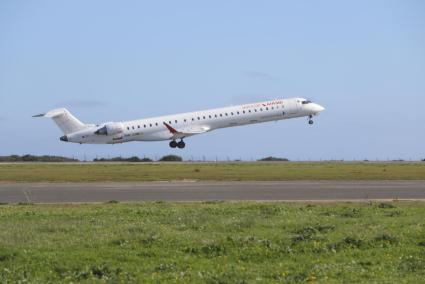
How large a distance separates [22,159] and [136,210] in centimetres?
6827

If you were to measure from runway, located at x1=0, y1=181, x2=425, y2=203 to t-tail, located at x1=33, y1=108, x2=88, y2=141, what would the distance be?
121ft

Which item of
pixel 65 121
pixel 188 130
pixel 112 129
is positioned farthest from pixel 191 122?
pixel 65 121

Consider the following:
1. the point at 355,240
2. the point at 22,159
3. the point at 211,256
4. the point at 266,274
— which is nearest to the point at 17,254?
the point at 211,256

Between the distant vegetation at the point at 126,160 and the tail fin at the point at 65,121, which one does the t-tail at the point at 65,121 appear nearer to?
the tail fin at the point at 65,121

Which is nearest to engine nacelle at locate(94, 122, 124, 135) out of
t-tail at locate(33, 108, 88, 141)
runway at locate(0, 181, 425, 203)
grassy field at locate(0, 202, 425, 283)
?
t-tail at locate(33, 108, 88, 141)

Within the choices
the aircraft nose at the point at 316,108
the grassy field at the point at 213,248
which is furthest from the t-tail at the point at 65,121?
the grassy field at the point at 213,248

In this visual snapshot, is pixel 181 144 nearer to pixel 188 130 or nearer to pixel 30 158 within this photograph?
pixel 188 130

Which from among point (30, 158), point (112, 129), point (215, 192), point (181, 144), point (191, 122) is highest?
point (191, 122)

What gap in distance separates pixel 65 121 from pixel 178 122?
12.3 metres

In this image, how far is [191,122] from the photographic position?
74.4m

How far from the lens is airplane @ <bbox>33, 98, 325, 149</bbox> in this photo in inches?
2864

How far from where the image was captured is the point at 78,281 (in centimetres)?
1221

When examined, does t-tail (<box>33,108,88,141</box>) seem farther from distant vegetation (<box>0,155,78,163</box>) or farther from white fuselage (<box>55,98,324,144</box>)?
distant vegetation (<box>0,155,78,163</box>)

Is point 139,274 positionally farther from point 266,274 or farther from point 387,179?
point 387,179
